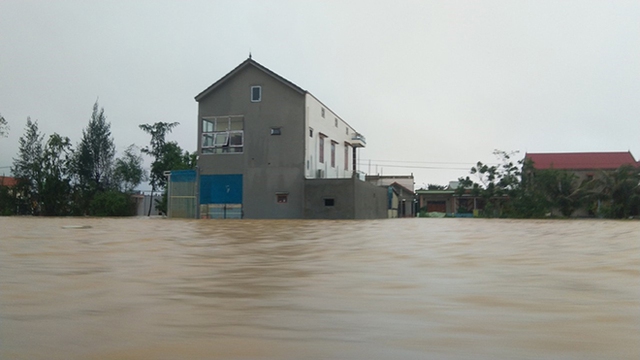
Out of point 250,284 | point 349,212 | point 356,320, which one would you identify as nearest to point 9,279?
point 250,284

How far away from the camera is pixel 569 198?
2631 centimetres

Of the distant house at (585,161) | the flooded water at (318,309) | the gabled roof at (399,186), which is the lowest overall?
the flooded water at (318,309)

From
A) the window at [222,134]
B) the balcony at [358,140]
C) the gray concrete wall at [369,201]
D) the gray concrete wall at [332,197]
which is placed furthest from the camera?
the balcony at [358,140]

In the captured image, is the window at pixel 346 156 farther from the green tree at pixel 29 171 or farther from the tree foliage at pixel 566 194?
the green tree at pixel 29 171

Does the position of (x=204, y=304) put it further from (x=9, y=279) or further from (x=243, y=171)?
(x=243, y=171)

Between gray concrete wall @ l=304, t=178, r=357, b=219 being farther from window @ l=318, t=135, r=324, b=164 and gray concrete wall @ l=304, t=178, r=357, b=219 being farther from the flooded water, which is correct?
the flooded water

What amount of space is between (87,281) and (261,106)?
19.4 metres

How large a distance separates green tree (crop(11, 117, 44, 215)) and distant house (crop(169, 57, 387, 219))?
431 inches

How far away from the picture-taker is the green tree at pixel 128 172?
34.4m

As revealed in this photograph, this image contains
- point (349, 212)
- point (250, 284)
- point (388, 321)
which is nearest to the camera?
point (388, 321)

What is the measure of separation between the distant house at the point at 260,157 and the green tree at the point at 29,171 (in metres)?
10.9

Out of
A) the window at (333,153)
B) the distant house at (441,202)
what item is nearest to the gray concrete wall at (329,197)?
the window at (333,153)

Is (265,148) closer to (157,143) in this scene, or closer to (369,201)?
(369,201)

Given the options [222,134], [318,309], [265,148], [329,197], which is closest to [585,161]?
[329,197]
